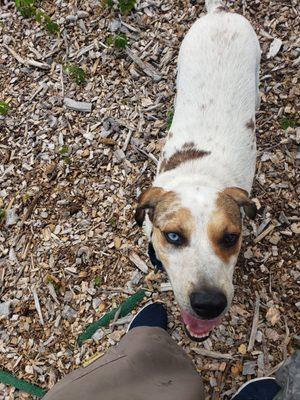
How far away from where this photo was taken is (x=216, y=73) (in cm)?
420

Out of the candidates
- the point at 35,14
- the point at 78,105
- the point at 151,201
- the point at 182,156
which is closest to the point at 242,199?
the point at 151,201

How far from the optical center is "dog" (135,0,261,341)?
324 cm

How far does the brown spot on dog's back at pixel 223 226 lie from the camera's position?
10.7 ft

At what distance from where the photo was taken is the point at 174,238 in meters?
3.35

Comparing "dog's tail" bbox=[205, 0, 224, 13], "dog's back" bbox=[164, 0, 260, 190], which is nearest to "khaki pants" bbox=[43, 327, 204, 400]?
"dog's back" bbox=[164, 0, 260, 190]

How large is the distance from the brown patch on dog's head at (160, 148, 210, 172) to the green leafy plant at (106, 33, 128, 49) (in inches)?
74.8

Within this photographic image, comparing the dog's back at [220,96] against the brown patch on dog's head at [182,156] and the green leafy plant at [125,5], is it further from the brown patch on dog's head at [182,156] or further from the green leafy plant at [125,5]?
the green leafy plant at [125,5]

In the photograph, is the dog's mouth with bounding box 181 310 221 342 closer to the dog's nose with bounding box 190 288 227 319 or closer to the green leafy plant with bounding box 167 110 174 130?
the dog's nose with bounding box 190 288 227 319

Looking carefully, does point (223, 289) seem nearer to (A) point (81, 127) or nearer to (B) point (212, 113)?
(B) point (212, 113)

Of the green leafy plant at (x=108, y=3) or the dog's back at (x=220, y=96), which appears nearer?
the dog's back at (x=220, y=96)

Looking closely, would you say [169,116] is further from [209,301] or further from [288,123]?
[209,301]

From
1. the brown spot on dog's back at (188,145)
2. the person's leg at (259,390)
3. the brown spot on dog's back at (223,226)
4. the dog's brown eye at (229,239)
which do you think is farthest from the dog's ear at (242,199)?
the person's leg at (259,390)

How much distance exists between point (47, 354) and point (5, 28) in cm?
392

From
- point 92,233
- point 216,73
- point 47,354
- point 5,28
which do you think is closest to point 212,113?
point 216,73
